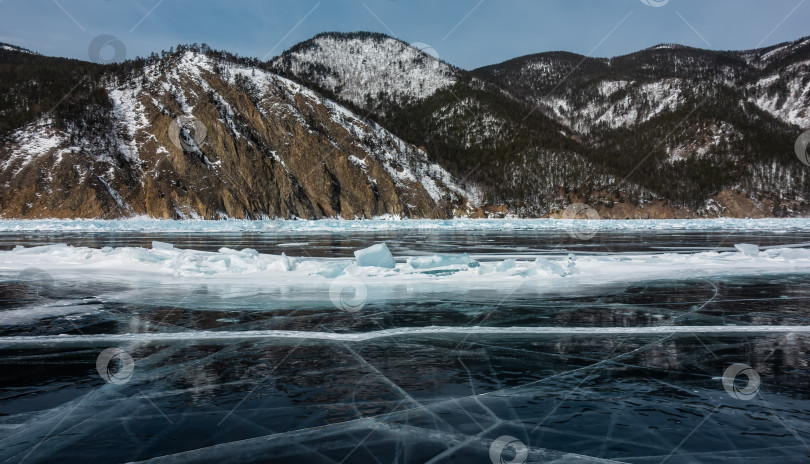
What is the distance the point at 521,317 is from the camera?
27.1 ft

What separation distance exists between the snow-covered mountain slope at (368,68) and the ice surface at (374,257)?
13108cm

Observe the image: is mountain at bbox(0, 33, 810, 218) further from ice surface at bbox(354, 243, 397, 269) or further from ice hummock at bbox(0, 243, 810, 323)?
ice surface at bbox(354, 243, 397, 269)

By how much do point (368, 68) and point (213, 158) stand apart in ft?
333

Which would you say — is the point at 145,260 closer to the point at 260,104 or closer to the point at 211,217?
the point at 211,217

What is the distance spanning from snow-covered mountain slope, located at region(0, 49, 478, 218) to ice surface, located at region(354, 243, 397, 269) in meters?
56.1

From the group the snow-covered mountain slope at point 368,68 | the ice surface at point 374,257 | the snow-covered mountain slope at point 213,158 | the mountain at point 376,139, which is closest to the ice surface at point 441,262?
the ice surface at point 374,257

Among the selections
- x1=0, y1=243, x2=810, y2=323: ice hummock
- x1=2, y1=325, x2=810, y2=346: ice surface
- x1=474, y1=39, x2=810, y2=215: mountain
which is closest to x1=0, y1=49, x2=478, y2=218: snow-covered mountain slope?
x1=0, y1=243, x2=810, y2=323: ice hummock

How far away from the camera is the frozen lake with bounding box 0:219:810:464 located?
356 cm

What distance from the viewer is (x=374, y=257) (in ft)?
42.8

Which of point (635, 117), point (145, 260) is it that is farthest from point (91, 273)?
point (635, 117)

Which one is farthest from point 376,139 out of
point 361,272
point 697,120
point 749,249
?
point 697,120

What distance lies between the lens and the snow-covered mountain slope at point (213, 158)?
203ft

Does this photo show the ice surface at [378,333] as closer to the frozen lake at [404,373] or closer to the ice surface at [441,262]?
the frozen lake at [404,373]

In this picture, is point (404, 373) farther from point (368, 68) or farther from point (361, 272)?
point (368, 68)
